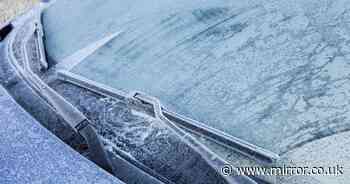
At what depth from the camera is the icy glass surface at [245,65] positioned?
4.37 ft

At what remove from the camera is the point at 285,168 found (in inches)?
48.8

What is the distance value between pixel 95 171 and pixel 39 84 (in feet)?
2.06

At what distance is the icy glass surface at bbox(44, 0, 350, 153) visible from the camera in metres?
1.33

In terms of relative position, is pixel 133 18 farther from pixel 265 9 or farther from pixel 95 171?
pixel 95 171

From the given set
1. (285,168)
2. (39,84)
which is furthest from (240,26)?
(39,84)

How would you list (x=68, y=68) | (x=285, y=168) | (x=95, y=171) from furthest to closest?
(x=68, y=68) < (x=95, y=171) < (x=285, y=168)

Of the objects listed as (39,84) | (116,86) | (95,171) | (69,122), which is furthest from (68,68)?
(95,171)

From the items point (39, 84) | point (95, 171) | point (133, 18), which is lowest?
point (95, 171)

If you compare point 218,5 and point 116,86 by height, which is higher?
point 218,5

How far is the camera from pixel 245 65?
1514 mm

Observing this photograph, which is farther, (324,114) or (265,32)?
(265,32)

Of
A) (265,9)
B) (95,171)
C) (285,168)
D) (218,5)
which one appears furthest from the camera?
(218,5)

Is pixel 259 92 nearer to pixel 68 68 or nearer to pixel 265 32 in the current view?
pixel 265 32

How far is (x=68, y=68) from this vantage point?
1.92 m
